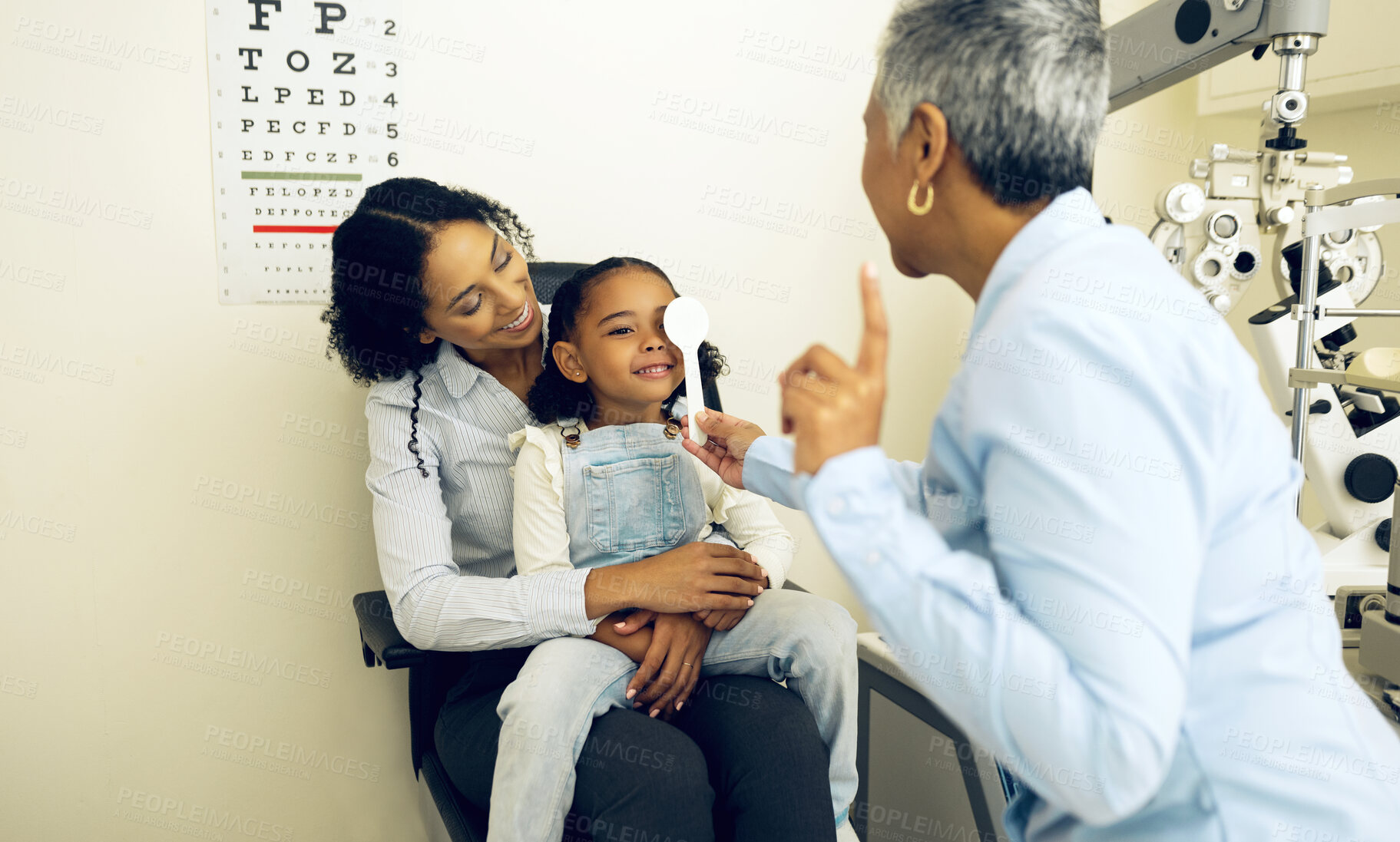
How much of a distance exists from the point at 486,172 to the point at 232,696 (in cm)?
107

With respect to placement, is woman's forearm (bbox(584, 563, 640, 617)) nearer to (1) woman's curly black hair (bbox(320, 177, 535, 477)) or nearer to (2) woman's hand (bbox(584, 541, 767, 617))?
(2) woman's hand (bbox(584, 541, 767, 617))

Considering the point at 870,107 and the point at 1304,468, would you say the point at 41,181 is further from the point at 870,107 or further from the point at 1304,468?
the point at 1304,468

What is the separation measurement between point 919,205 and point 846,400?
0.67 feet

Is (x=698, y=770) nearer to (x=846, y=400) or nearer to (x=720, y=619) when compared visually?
(x=720, y=619)

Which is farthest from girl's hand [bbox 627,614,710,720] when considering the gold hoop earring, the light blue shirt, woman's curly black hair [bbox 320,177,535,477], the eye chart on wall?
the eye chart on wall

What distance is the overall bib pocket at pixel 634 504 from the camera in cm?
132

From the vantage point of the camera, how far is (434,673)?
138cm

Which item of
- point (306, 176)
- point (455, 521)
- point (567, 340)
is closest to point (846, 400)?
point (567, 340)

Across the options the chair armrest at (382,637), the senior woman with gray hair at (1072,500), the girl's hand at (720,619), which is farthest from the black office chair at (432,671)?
the senior woman with gray hair at (1072,500)

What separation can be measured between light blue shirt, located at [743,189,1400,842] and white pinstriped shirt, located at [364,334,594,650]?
64 cm

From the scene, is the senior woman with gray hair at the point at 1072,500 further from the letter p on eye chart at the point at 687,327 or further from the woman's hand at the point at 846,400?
the letter p on eye chart at the point at 687,327

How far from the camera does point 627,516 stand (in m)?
1.34

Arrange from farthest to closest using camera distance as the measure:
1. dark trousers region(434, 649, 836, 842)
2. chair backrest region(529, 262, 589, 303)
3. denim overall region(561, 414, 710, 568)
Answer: chair backrest region(529, 262, 589, 303)
denim overall region(561, 414, 710, 568)
dark trousers region(434, 649, 836, 842)

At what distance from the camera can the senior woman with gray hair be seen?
0.61 meters
